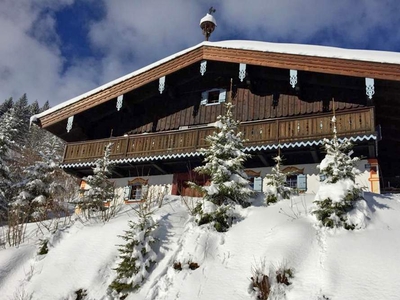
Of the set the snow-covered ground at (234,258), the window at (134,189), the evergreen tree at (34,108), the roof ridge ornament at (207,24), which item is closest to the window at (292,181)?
the snow-covered ground at (234,258)

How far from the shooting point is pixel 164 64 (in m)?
16.2

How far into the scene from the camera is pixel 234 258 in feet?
21.8

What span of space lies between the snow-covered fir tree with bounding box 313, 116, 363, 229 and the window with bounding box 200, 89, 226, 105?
31.0ft

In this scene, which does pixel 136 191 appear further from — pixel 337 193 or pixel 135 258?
pixel 337 193

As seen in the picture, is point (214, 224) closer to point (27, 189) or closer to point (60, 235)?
point (60, 235)

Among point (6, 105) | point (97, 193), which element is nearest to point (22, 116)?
point (6, 105)

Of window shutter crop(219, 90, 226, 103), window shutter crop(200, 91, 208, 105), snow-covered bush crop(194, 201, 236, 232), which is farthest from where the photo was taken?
window shutter crop(200, 91, 208, 105)

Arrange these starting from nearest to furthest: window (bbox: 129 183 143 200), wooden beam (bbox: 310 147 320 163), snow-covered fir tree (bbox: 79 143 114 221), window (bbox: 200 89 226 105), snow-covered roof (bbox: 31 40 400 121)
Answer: snow-covered fir tree (bbox: 79 143 114 221) < snow-covered roof (bbox: 31 40 400 121) < wooden beam (bbox: 310 147 320 163) < window (bbox: 129 183 143 200) < window (bbox: 200 89 226 105)

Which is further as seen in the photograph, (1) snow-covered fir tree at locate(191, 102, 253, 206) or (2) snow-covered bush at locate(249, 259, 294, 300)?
(1) snow-covered fir tree at locate(191, 102, 253, 206)

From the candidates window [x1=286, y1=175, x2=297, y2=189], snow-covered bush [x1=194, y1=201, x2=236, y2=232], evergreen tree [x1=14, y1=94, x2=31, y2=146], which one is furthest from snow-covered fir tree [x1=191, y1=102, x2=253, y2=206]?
evergreen tree [x1=14, y1=94, x2=31, y2=146]

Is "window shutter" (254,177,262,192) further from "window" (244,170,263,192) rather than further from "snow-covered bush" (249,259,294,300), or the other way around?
"snow-covered bush" (249,259,294,300)

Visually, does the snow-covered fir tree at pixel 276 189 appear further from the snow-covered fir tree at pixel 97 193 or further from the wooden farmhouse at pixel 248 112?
the snow-covered fir tree at pixel 97 193

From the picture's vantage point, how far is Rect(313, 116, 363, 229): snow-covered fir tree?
7.13m

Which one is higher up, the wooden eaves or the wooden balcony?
the wooden eaves
